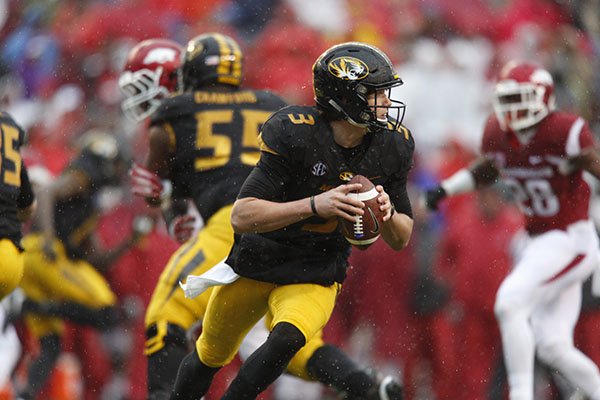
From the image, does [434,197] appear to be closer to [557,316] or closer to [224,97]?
[557,316]

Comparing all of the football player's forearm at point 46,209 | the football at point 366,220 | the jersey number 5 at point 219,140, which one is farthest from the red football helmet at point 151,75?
the football at point 366,220

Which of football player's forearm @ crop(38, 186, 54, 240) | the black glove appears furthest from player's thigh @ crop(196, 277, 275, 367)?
football player's forearm @ crop(38, 186, 54, 240)

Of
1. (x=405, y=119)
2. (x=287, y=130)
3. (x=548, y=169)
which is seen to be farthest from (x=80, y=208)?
(x=287, y=130)

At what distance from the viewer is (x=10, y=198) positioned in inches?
275

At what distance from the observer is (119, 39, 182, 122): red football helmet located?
7.73 m

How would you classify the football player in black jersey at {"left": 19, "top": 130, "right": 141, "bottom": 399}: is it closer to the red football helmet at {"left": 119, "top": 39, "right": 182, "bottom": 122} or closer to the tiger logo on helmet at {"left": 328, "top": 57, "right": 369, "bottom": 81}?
the red football helmet at {"left": 119, "top": 39, "right": 182, "bottom": 122}

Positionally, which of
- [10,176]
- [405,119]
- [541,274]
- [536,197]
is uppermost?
[10,176]

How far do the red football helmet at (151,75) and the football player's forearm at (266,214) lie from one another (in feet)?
7.30

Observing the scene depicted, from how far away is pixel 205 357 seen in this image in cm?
616

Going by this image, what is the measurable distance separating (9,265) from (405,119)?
19.3 ft

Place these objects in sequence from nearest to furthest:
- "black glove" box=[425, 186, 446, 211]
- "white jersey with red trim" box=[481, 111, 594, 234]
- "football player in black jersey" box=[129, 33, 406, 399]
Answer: "football player in black jersey" box=[129, 33, 406, 399] → "white jersey with red trim" box=[481, 111, 594, 234] → "black glove" box=[425, 186, 446, 211]

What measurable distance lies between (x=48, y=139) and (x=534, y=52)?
4.71 m

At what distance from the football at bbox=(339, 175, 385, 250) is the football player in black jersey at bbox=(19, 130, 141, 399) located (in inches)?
172

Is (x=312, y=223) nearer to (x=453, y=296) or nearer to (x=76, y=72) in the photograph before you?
(x=453, y=296)
